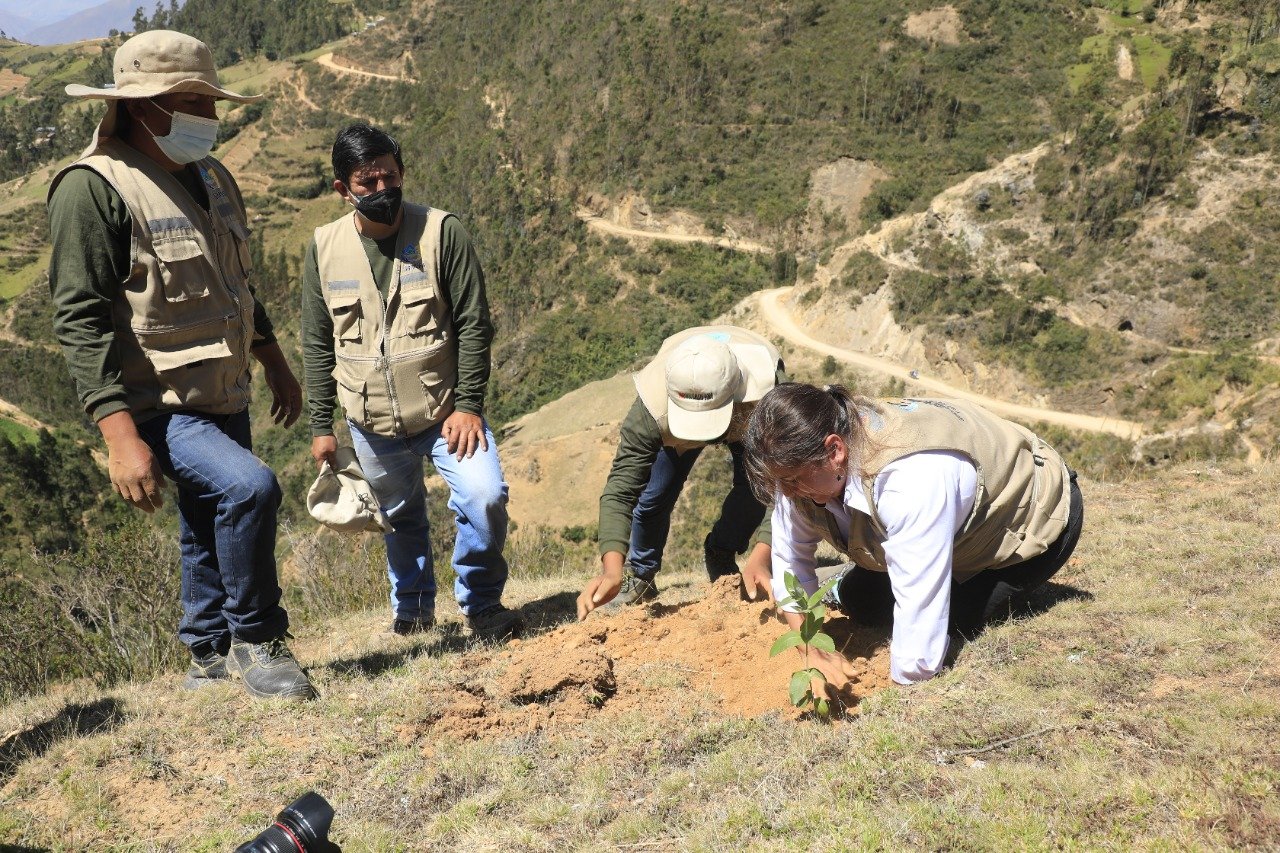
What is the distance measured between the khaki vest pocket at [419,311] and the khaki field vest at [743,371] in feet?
2.74

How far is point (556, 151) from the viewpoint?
147 feet

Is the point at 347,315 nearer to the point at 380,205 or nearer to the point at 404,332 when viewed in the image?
the point at 404,332

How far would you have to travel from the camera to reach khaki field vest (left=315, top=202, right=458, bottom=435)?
3.45 metres

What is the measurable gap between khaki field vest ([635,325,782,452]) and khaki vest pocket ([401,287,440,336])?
836mm

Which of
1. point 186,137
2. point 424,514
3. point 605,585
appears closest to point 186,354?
point 186,137

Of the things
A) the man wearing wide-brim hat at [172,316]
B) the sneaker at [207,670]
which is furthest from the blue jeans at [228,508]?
the sneaker at [207,670]

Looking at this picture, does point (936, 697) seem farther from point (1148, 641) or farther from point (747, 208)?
point (747, 208)

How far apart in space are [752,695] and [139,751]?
2013 millimetres

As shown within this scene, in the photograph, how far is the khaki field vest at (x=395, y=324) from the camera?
3447 millimetres

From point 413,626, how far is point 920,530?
266 centimetres

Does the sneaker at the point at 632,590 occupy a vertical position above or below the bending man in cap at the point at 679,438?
below

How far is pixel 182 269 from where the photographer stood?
2.89m

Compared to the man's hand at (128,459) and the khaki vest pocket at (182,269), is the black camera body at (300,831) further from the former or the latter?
the khaki vest pocket at (182,269)

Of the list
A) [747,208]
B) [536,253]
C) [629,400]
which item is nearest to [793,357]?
[629,400]
